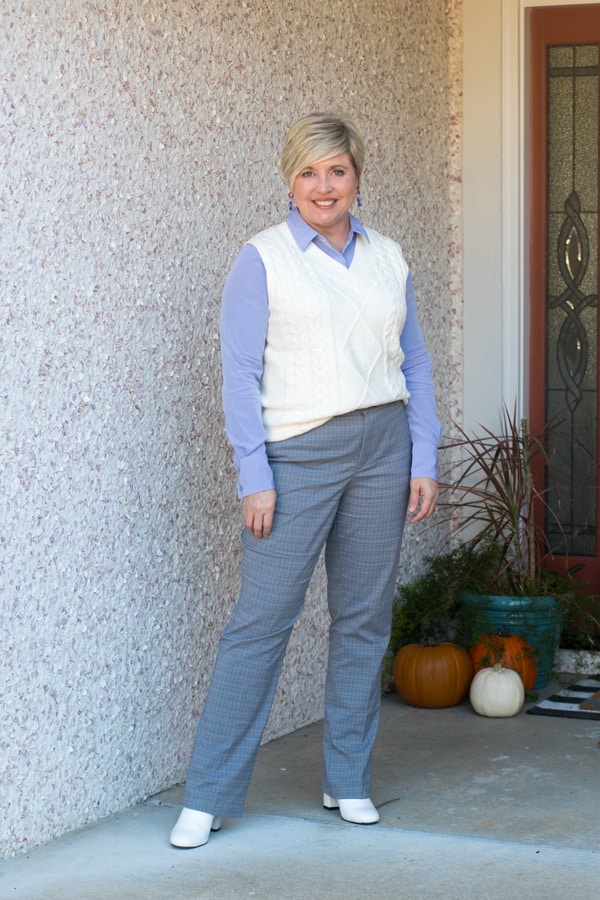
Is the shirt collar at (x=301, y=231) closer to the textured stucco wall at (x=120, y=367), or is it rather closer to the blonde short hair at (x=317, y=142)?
the blonde short hair at (x=317, y=142)

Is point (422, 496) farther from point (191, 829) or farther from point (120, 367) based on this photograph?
point (191, 829)

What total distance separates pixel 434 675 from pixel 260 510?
162 centimetres

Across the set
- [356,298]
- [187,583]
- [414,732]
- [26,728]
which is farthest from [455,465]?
[26,728]

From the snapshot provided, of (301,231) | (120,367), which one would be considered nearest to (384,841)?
(120,367)

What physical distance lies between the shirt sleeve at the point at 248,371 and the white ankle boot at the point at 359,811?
A: 2.66 ft

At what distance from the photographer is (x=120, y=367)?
123 inches

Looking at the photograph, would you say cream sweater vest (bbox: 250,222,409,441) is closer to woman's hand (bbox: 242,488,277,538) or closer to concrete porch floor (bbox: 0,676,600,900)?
woman's hand (bbox: 242,488,277,538)

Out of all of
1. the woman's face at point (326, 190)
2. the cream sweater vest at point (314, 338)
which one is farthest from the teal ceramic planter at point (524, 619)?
the woman's face at point (326, 190)

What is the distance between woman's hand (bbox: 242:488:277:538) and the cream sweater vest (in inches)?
5.5

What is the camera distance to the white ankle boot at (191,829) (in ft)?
9.45

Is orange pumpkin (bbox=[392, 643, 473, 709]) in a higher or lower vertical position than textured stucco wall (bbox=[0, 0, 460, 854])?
lower

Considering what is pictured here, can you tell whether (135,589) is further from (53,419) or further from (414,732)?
(414,732)

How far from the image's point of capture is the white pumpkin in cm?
411

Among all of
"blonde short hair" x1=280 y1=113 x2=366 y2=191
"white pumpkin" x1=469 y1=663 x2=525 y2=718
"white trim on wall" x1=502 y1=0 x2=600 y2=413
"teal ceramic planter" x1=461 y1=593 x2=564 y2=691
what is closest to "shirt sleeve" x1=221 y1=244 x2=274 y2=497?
"blonde short hair" x1=280 y1=113 x2=366 y2=191
